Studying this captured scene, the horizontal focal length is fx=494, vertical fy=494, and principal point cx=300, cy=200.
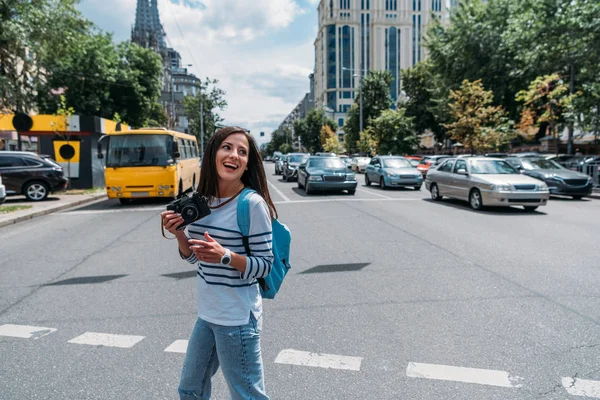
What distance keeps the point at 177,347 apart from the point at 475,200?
38.3 feet

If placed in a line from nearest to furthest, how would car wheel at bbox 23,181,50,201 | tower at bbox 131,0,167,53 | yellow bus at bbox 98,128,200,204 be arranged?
yellow bus at bbox 98,128,200,204 → car wheel at bbox 23,181,50,201 → tower at bbox 131,0,167,53

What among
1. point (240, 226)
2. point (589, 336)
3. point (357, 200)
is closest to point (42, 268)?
point (240, 226)

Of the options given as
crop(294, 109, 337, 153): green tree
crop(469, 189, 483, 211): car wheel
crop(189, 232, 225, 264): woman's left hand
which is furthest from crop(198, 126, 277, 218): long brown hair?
crop(294, 109, 337, 153): green tree

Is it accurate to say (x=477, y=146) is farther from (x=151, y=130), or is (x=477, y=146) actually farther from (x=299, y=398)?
(x=299, y=398)

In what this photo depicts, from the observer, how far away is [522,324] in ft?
14.2

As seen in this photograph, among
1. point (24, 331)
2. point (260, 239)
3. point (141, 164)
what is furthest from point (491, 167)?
point (260, 239)

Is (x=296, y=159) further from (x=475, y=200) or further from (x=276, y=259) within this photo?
(x=276, y=259)

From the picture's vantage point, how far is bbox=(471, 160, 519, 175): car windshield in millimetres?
14406

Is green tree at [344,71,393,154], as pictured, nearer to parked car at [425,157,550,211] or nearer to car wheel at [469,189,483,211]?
parked car at [425,157,550,211]

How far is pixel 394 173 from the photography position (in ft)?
71.9

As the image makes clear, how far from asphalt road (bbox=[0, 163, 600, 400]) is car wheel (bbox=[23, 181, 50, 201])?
858 centimetres

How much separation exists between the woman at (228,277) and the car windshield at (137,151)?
13893 mm

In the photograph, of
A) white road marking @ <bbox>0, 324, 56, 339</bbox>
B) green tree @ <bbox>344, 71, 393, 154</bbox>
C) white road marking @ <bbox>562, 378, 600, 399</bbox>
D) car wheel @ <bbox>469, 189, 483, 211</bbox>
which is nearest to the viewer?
white road marking @ <bbox>562, 378, 600, 399</bbox>

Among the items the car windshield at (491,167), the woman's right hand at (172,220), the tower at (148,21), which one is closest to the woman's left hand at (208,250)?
the woman's right hand at (172,220)
